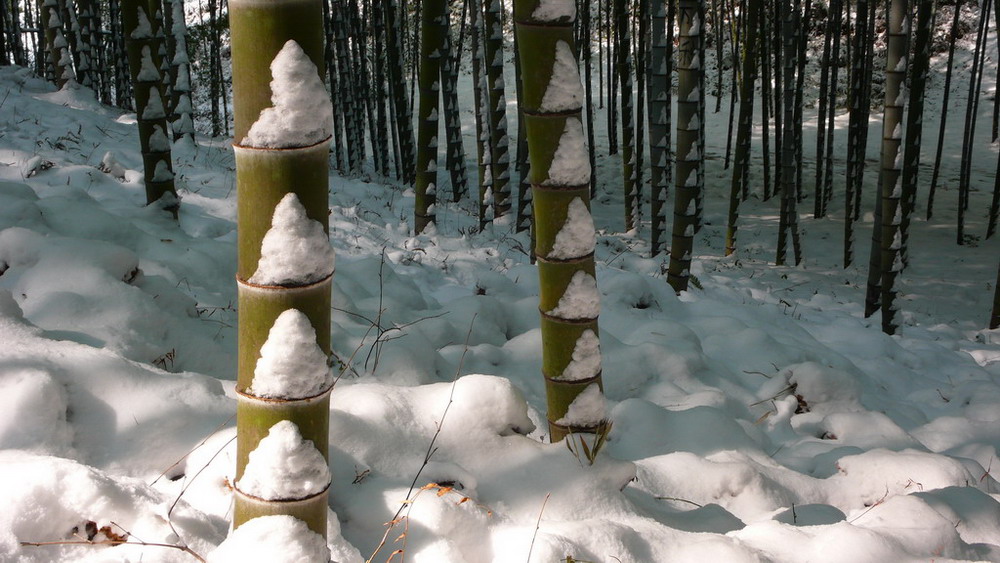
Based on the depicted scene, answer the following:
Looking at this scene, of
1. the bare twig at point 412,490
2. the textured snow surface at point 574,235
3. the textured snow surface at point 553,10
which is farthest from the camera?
the textured snow surface at point 574,235

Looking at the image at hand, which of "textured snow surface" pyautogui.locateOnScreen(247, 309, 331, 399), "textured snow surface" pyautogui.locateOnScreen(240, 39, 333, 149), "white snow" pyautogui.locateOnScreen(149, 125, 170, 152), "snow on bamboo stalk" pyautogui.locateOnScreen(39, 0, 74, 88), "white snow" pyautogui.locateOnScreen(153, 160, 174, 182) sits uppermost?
"snow on bamboo stalk" pyautogui.locateOnScreen(39, 0, 74, 88)

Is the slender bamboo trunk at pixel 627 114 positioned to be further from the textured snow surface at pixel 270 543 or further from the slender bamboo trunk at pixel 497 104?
the textured snow surface at pixel 270 543

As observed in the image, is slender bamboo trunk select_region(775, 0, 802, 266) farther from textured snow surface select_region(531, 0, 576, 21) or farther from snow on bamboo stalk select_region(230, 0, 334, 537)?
snow on bamboo stalk select_region(230, 0, 334, 537)

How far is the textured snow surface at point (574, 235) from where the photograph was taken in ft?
5.05

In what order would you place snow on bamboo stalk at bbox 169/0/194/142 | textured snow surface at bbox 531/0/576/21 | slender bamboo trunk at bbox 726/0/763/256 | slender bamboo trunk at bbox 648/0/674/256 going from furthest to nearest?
snow on bamboo stalk at bbox 169/0/194/142 < slender bamboo trunk at bbox 726/0/763/256 < slender bamboo trunk at bbox 648/0/674/256 < textured snow surface at bbox 531/0/576/21

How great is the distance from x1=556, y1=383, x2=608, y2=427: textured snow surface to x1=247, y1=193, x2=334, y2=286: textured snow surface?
0.85 meters

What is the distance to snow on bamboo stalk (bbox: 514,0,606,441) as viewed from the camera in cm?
145

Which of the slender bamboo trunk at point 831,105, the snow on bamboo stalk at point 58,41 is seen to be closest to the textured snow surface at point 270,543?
the snow on bamboo stalk at point 58,41

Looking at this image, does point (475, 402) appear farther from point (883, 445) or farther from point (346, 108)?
point (346, 108)

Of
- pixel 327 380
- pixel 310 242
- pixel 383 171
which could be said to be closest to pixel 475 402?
pixel 327 380

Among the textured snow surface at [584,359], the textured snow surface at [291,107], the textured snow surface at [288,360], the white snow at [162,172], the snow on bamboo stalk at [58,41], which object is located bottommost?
the textured snow surface at [584,359]

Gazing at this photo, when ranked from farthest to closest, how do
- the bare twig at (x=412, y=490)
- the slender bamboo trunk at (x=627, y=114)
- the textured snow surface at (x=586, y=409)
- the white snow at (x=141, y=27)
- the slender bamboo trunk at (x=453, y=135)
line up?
the slender bamboo trunk at (x=453, y=135)
the slender bamboo trunk at (x=627, y=114)
the white snow at (x=141, y=27)
the textured snow surface at (x=586, y=409)
the bare twig at (x=412, y=490)

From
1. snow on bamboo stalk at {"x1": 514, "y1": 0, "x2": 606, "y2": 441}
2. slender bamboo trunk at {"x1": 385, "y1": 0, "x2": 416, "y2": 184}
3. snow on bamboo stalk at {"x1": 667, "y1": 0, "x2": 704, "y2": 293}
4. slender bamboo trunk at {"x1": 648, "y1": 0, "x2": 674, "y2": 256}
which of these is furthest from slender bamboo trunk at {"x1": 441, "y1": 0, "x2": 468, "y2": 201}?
snow on bamboo stalk at {"x1": 514, "y1": 0, "x2": 606, "y2": 441}

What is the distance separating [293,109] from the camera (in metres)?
0.94
